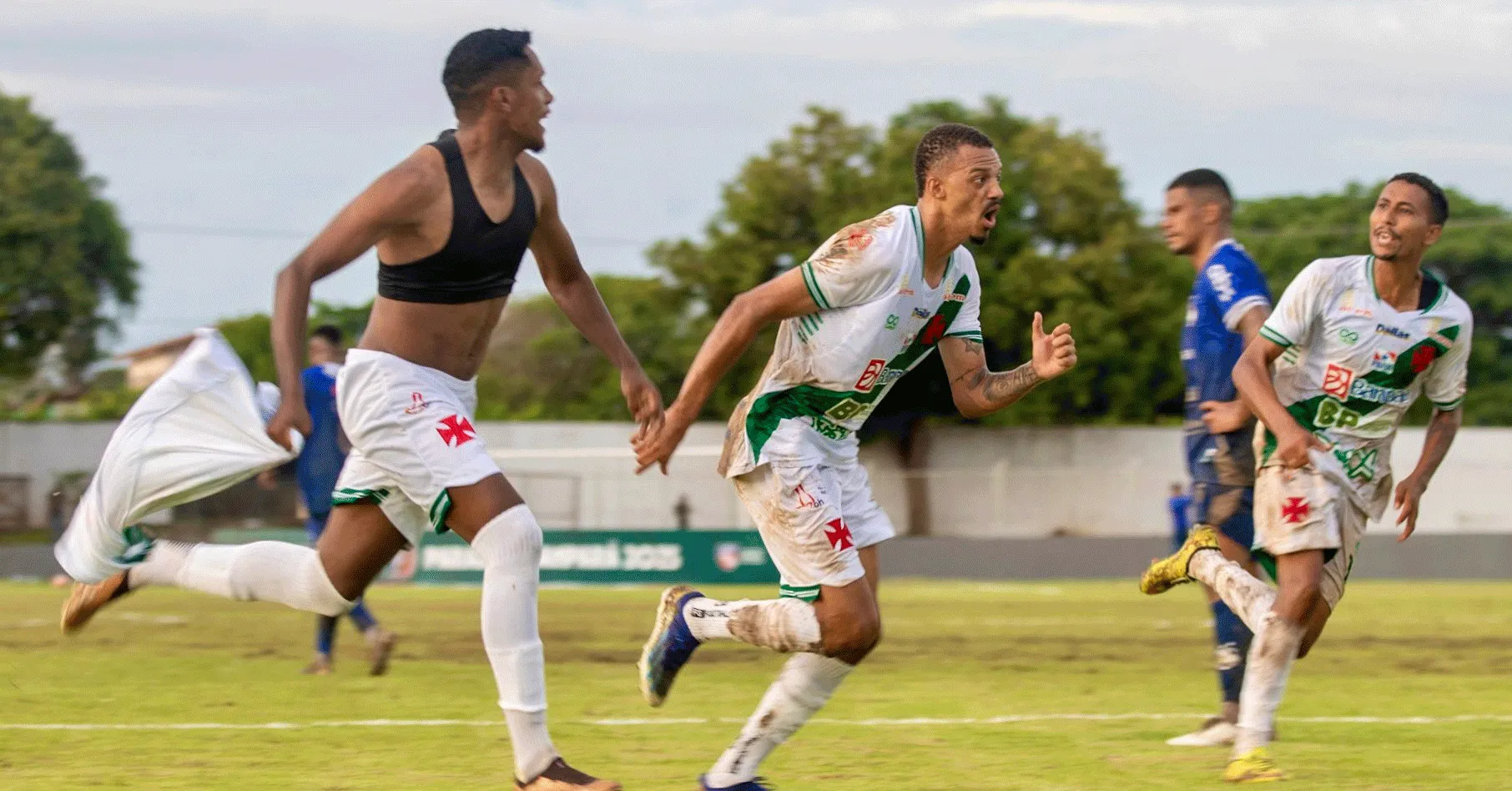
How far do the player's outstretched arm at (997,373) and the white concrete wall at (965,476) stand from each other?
2160cm

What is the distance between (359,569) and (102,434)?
40346mm

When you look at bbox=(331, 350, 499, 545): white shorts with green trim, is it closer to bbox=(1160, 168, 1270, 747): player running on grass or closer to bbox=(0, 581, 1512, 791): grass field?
bbox=(0, 581, 1512, 791): grass field

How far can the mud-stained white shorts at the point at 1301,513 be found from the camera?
641cm

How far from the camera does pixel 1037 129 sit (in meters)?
40.6

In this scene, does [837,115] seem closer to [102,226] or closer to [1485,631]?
[102,226]

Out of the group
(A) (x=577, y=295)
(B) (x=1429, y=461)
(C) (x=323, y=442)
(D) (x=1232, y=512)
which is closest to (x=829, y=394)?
(A) (x=577, y=295)

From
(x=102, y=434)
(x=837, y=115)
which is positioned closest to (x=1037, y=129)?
(x=837, y=115)

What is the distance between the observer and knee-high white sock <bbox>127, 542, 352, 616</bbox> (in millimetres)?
5945

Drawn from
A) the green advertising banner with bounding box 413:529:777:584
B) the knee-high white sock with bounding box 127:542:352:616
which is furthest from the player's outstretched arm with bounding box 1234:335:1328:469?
the green advertising banner with bounding box 413:529:777:584

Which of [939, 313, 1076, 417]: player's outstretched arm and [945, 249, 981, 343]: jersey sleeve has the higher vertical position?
[945, 249, 981, 343]: jersey sleeve

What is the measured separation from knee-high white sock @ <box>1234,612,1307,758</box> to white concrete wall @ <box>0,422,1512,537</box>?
71.0 ft

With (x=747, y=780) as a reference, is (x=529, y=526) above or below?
above

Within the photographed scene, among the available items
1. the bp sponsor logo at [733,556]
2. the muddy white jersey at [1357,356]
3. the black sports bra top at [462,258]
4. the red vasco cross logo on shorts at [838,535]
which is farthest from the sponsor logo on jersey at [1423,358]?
the bp sponsor logo at [733,556]

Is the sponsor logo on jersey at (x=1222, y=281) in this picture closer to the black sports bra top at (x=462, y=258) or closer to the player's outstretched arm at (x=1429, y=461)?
the player's outstretched arm at (x=1429, y=461)
